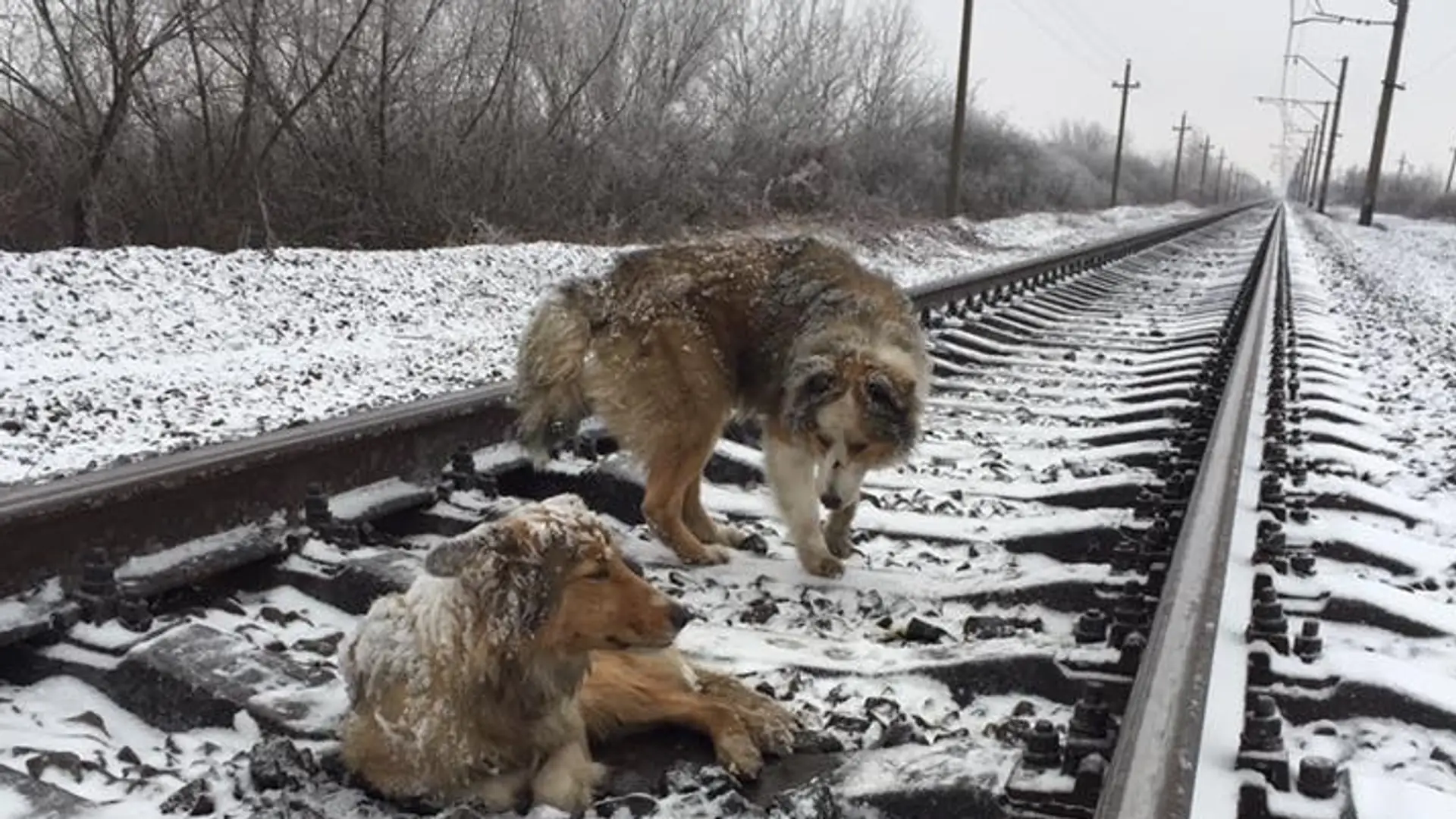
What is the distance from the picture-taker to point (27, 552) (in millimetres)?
3650

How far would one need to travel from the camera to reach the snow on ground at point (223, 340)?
671cm

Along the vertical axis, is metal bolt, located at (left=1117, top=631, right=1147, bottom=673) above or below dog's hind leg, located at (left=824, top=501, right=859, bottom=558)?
above

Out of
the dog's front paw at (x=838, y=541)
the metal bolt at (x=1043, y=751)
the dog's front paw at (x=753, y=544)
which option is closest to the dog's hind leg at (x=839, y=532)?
the dog's front paw at (x=838, y=541)

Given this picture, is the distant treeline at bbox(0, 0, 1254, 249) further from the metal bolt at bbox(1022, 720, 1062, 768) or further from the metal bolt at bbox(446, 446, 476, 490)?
the metal bolt at bbox(1022, 720, 1062, 768)

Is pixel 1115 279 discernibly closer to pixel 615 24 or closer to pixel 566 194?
pixel 566 194

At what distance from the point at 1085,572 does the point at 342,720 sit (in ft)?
8.10

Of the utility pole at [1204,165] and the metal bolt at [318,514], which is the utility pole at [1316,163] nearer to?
the utility pole at [1204,165]

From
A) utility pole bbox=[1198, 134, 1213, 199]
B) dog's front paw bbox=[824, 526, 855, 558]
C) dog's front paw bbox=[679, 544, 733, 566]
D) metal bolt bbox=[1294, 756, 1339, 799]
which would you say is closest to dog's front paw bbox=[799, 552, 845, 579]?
dog's front paw bbox=[824, 526, 855, 558]

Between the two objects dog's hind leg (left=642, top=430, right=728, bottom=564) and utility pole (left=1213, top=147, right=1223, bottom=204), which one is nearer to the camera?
dog's hind leg (left=642, top=430, right=728, bottom=564)

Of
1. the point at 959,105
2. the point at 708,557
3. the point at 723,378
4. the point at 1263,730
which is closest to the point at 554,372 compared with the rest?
the point at 723,378

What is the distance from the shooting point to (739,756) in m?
3.01

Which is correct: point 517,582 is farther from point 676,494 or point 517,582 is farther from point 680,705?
point 676,494

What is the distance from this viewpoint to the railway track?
2.77m

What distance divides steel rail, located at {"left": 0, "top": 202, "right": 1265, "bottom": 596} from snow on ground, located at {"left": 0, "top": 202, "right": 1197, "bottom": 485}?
154 cm
